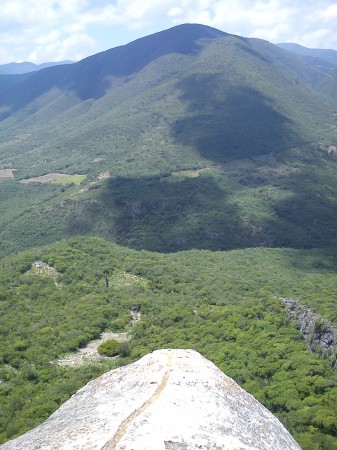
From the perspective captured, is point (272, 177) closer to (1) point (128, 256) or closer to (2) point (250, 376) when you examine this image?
(1) point (128, 256)

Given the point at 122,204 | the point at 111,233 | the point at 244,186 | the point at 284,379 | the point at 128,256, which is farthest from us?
the point at 244,186

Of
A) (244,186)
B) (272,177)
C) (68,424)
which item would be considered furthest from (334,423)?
(272,177)

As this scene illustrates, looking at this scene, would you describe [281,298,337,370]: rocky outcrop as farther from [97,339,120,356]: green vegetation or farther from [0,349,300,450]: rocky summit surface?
[0,349,300,450]: rocky summit surface

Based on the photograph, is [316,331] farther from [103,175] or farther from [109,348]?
[103,175]

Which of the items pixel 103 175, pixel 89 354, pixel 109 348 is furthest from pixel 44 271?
pixel 103 175

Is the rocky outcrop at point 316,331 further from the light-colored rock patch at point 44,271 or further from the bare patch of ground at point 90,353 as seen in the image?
the light-colored rock patch at point 44,271

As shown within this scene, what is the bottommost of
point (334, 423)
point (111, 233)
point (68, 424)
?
point (111, 233)

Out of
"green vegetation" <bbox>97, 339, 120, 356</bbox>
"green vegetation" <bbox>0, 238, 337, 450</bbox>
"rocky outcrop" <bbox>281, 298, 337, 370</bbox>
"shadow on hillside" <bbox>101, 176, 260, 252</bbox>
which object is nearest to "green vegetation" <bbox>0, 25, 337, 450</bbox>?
"green vegetation" <bbox>0, 238, 337, 450</bbox>
